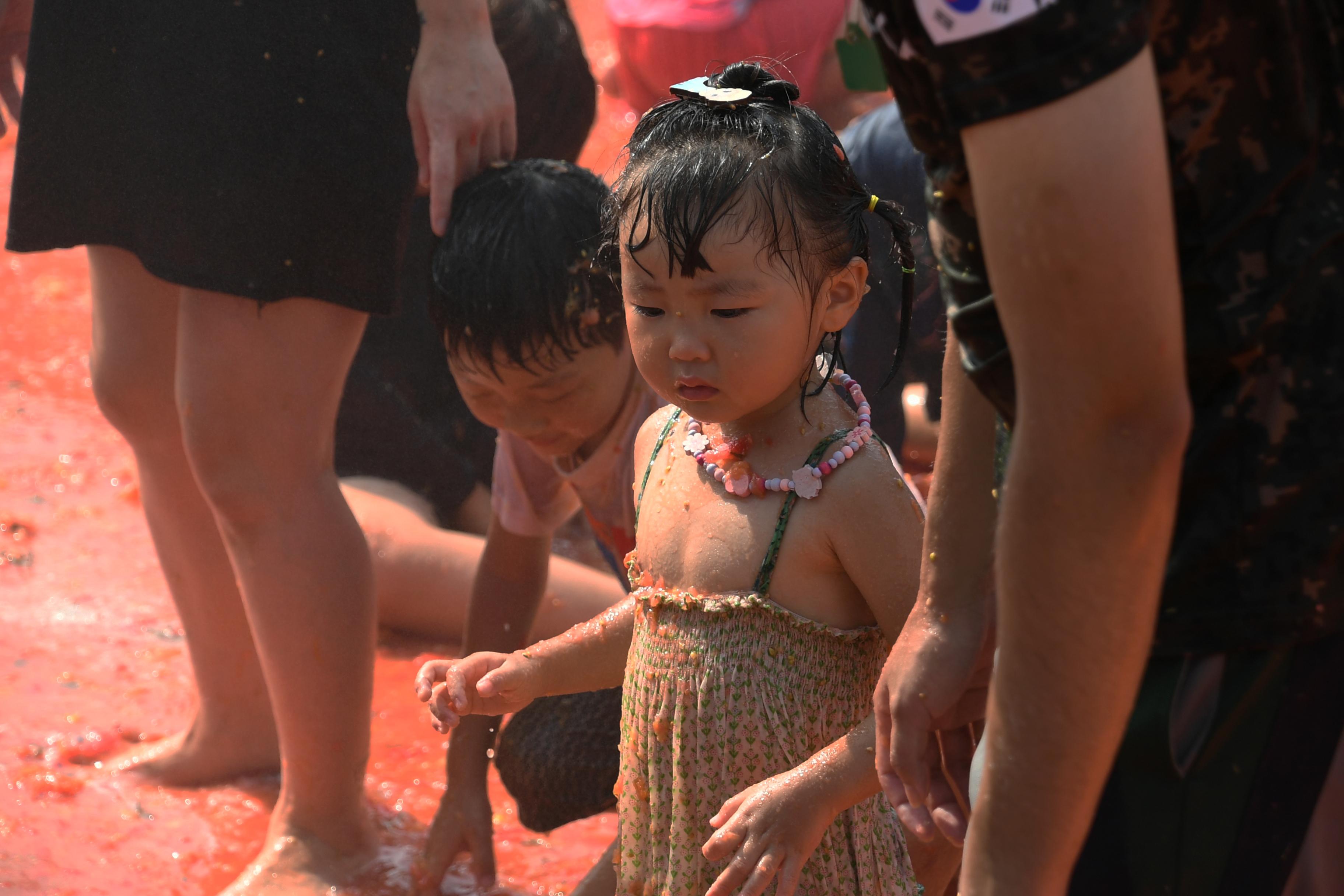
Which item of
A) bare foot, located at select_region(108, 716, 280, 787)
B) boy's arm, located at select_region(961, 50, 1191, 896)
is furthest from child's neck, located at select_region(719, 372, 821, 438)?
bare foot, located at select_region(108, 716, 280, 787)

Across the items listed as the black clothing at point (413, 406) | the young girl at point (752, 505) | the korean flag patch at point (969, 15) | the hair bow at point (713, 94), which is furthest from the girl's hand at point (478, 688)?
the black clothing at point (413, 406)

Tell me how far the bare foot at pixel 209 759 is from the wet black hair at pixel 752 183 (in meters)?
1.45

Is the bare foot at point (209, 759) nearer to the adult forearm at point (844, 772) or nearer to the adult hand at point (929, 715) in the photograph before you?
the adult forearm at point (844, 772)

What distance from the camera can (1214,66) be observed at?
0.93 meters

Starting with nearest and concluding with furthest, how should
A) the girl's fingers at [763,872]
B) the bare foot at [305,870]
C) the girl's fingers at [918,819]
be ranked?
the girl's fingers at [918,819] < the girl's fingers at [763,872] < the bare foot at [305,870]

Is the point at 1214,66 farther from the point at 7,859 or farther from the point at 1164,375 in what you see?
the point at 7,859

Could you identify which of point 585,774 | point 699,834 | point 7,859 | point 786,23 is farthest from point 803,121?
point 786,23

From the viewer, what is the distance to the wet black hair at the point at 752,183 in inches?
60.2

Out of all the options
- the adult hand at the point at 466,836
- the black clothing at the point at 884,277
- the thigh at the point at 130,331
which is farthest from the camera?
the black clothing at the point at 884,277

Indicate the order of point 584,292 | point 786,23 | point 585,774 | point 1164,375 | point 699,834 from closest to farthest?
point 1164,375 → point 699,834 → point 584,292 → point 585,774 → point 786,23

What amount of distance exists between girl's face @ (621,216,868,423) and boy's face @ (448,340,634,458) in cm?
52

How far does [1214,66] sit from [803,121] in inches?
28.9

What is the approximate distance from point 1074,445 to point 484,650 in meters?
1.70

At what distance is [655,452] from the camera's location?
177 centimetres
